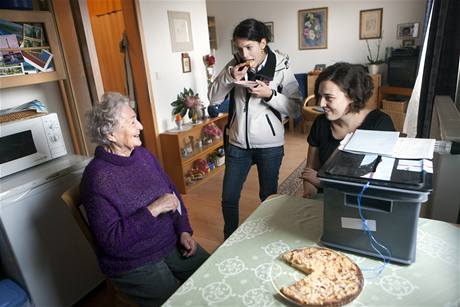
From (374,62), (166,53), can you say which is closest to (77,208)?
(166,53)

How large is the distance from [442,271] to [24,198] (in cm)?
167

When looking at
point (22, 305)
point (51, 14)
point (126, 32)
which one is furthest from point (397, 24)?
point (22, 305)

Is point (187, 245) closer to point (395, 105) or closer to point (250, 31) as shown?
point (250, 31)

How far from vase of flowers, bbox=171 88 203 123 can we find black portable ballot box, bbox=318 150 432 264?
7.75 ft

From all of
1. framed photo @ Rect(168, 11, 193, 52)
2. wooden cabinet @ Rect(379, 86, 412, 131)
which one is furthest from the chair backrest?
wooden cabinet @ Rect(379, 86, 412, 131)

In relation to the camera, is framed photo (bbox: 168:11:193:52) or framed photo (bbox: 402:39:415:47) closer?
framed photo (bbox: 168:11:193:52)

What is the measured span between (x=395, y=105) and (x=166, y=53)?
302 cm

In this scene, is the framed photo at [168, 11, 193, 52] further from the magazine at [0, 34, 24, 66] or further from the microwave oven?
the microwave oven

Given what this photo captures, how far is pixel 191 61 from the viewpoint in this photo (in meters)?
3.39

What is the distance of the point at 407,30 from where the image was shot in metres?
4.29

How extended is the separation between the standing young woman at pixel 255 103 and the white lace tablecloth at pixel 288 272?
71cm

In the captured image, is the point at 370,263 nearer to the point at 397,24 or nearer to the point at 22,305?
the point at 22,305

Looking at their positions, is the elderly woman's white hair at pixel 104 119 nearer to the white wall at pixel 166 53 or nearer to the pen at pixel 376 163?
the pen at pixel 376 163

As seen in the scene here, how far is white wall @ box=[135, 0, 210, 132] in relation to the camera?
9.29 ft
